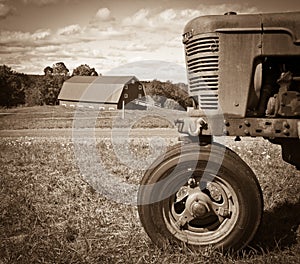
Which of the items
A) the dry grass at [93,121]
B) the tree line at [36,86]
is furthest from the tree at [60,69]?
the dry grass at [93,121]

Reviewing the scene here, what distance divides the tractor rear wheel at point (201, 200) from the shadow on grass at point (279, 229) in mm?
413

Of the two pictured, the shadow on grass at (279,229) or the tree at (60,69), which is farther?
the tree at (60,69)

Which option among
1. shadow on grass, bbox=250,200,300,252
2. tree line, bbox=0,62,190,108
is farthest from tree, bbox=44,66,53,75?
shadow on grass, bbox=250,200,300,252

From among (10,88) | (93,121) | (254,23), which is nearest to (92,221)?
(254,23)

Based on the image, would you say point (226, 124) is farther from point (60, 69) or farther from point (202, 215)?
point (60, 69)

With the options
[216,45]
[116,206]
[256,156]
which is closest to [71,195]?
[116,206]

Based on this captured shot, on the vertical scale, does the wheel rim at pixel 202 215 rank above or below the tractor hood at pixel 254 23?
below

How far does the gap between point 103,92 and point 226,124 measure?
44240mm

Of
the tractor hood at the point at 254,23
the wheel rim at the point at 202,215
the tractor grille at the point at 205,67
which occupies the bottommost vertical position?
the wheel rim at the point at 202,215

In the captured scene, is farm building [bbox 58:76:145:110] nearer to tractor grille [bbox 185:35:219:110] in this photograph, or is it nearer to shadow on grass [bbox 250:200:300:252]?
shadow on grass [bbox 250:200:300:252]

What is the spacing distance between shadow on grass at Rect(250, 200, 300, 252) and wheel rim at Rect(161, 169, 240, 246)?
1.39ft

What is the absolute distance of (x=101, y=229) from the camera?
4367mm

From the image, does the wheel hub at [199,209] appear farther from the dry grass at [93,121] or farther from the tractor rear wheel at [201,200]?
the dry grass at [93,121]

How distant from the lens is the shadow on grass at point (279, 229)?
12.1 ft
